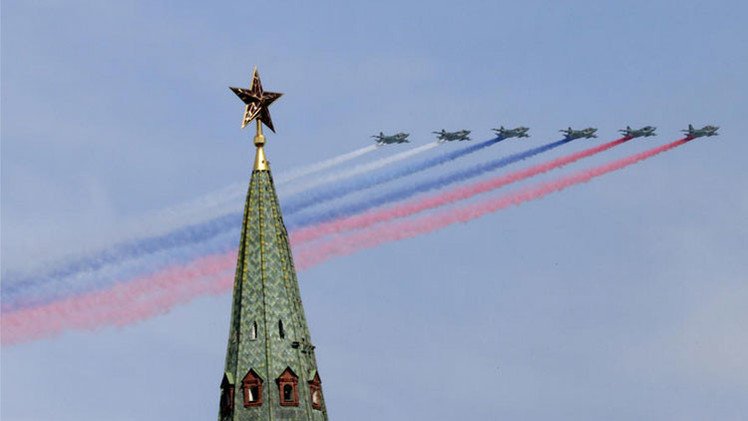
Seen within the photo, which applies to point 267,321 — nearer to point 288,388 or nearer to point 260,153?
point 288,388

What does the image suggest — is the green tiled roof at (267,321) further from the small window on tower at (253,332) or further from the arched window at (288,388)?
the arched window at (288,388)

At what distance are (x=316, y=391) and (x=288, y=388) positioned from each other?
7.06 feet

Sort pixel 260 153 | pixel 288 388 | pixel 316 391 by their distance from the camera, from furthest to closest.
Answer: pixel 260 153, pixel 316 391, pixel 288 388

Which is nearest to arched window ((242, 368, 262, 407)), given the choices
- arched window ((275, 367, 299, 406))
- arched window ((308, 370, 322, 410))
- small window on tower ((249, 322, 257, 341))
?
arched window ((275, 367, 299, 406))

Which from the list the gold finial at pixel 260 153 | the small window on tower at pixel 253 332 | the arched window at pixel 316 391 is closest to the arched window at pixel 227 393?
the small window on tower at pixel 253 332

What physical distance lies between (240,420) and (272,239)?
38.0 ft

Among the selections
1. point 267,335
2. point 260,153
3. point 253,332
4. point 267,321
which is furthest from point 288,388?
point 260,153

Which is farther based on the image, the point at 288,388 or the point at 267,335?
the point at 267,335

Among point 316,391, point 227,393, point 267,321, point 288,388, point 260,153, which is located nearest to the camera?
point 288,388

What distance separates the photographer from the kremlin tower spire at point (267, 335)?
121 meters

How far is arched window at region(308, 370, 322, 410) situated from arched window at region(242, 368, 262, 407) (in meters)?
3.07

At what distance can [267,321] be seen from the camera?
122812 mm

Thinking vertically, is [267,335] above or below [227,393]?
above

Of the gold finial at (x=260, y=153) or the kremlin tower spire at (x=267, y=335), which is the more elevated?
the gold finial at (x=260, y=153)
